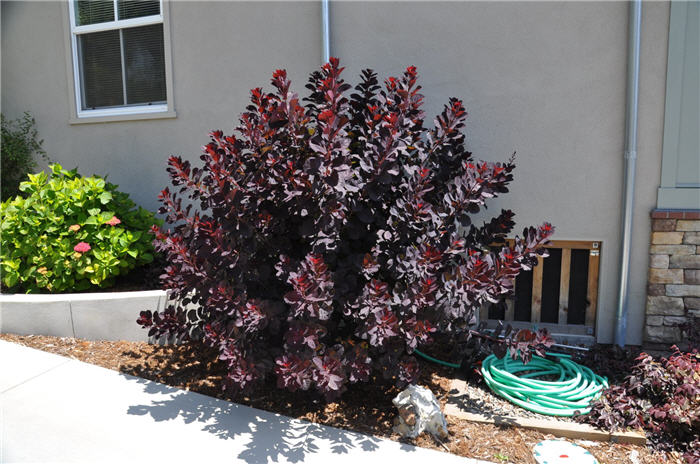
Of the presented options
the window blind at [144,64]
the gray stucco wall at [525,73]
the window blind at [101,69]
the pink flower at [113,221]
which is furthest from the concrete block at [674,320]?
the window blind at [101,69]

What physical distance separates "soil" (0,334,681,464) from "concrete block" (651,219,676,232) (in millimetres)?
1668

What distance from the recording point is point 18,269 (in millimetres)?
3924

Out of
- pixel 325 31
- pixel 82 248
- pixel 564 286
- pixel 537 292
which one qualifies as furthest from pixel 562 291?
pixel 82 248

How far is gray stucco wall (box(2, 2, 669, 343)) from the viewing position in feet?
11.8

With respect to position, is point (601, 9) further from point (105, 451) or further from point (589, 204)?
point (105, 451)

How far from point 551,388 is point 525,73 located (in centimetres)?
235

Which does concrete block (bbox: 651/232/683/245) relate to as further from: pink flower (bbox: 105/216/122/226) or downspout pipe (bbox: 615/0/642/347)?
pink flower (bbox: 105/216/122/226)

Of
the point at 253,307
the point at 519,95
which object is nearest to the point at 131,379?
the point at 253,307

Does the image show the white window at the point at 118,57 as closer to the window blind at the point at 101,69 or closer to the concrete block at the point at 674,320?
the window blind at the point at 101,69

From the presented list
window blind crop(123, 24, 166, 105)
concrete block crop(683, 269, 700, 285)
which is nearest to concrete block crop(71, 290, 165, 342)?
window blind crop(123, 24, 166, 105)

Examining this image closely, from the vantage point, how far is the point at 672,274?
356 cm

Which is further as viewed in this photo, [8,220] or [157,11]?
[157,11]

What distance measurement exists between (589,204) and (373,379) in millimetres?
2161

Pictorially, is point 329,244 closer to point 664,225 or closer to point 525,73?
point 525,73
